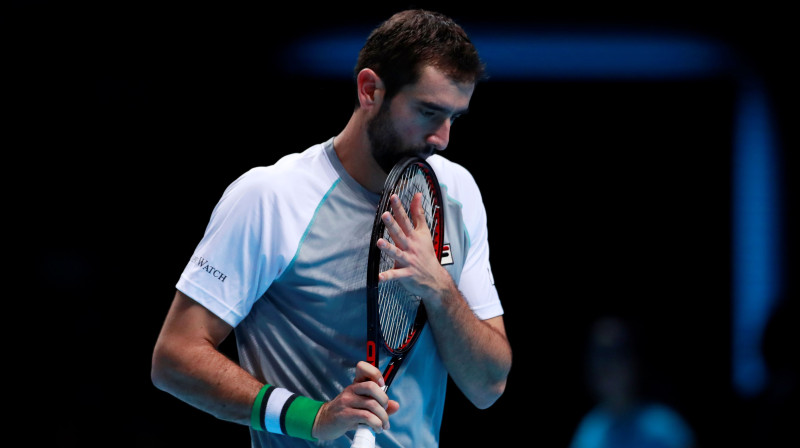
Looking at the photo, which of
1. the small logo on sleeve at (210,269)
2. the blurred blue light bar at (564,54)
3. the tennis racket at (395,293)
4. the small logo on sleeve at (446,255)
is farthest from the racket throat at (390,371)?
the blurred blue light bar at (564,54)

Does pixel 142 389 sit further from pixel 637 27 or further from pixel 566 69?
pixel 637 27

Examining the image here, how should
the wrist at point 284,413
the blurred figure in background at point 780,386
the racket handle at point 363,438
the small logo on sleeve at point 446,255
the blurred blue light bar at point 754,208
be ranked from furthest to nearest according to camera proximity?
the blurred blue light bar at point 754,208, the blurred figure in background at point 780,386, the small logo on sleeve at point 446,255, the wrist at point 284,413, the racket handle at point 363,438

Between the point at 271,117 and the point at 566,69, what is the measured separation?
138 centimetres

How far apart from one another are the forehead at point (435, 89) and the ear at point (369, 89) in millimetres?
63

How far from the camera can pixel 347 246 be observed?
1.83 m

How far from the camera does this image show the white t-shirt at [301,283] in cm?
176

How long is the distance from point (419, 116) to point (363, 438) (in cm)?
64

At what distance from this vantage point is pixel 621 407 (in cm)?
352

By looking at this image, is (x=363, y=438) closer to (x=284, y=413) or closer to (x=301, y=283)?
(x=284, y=413)

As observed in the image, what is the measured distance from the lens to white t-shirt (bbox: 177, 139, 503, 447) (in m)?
1.76

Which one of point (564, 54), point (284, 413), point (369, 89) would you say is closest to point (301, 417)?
point (284, 413)

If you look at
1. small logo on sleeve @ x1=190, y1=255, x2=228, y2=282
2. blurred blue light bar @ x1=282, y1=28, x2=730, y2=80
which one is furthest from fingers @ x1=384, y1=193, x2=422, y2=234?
blurred blue light bar @ x1=282, y1=28, x2=730, y2=80

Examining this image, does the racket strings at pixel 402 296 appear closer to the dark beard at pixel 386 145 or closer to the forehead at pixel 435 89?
the dark beard at pixel 386 145

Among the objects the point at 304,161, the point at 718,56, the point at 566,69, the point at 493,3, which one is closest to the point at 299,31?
the point at 493,3
